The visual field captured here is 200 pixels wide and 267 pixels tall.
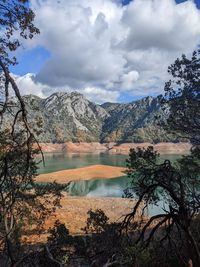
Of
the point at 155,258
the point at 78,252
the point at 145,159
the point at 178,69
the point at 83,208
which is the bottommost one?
the point at 83,208

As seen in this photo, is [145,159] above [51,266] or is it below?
above

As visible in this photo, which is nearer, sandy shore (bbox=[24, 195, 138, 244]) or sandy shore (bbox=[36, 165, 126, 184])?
sandy shore (bbox=[24, 195, 138, 244])

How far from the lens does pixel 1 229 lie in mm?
14578

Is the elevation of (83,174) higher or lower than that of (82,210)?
higher

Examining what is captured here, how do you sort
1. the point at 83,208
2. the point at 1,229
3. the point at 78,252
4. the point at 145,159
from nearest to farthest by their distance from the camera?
the point at 78,252 → the point at 1,229 → the point at 145,159 → the point at 83,208

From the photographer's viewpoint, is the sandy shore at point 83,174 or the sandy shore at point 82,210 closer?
the sandy shore at point 82,210

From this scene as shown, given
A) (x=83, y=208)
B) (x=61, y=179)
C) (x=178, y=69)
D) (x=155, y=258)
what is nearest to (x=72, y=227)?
(x=83, y=208)

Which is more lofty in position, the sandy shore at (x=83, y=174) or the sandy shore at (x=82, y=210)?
the sandy shore at (x=83, y=174)

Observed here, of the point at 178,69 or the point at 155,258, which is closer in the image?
the point at 155,258

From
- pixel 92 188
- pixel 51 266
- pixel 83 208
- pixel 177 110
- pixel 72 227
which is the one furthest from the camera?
pixel 92 188

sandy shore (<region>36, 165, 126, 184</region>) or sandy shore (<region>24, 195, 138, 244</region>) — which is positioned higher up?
sandy shore (<region>36, 165, 126, 184</region>)

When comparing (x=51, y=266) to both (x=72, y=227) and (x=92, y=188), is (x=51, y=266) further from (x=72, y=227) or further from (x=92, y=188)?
(x=92, y=188)

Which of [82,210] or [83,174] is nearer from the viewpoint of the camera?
[82,210]

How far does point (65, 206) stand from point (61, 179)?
38432 millimetres
